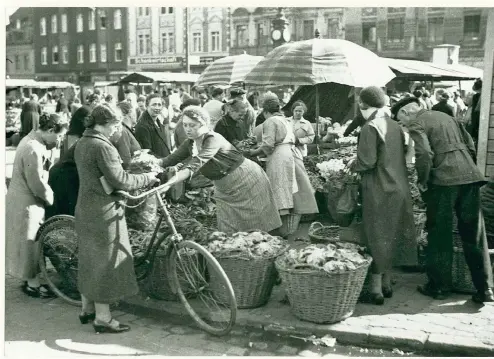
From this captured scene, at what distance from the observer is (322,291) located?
458 cm

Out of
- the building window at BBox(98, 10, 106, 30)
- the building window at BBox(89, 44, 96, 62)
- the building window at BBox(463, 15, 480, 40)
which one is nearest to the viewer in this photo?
the building window at BBox(463, 15, 480, 40)

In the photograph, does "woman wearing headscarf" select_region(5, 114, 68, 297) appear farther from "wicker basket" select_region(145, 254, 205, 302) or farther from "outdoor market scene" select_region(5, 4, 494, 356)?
"wicker basket" select_region(145, 254, 205, 302)

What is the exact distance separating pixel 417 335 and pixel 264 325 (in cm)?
120

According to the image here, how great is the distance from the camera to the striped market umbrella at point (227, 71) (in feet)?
40.6

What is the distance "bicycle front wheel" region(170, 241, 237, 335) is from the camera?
483 centimetres

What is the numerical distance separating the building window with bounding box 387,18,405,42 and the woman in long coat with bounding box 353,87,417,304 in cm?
3402

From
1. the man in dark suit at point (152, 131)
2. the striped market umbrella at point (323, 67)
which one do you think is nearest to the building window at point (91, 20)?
the striped market umbrella at point (323, 67)

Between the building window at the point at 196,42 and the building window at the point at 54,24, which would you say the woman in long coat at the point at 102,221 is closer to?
the building window at the point at 196,42

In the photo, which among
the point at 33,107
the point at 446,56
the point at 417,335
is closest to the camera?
the point at 417,335

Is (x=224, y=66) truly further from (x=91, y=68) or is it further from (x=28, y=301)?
(x=91, y=68)

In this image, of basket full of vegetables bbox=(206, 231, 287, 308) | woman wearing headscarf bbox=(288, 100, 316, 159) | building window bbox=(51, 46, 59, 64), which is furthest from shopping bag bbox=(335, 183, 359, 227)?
building window bbox=(51, 46, 59, 64)

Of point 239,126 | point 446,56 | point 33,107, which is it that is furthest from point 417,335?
point 446,56

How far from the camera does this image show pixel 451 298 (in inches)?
209

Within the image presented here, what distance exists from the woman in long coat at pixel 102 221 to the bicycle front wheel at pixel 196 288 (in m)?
0.39
